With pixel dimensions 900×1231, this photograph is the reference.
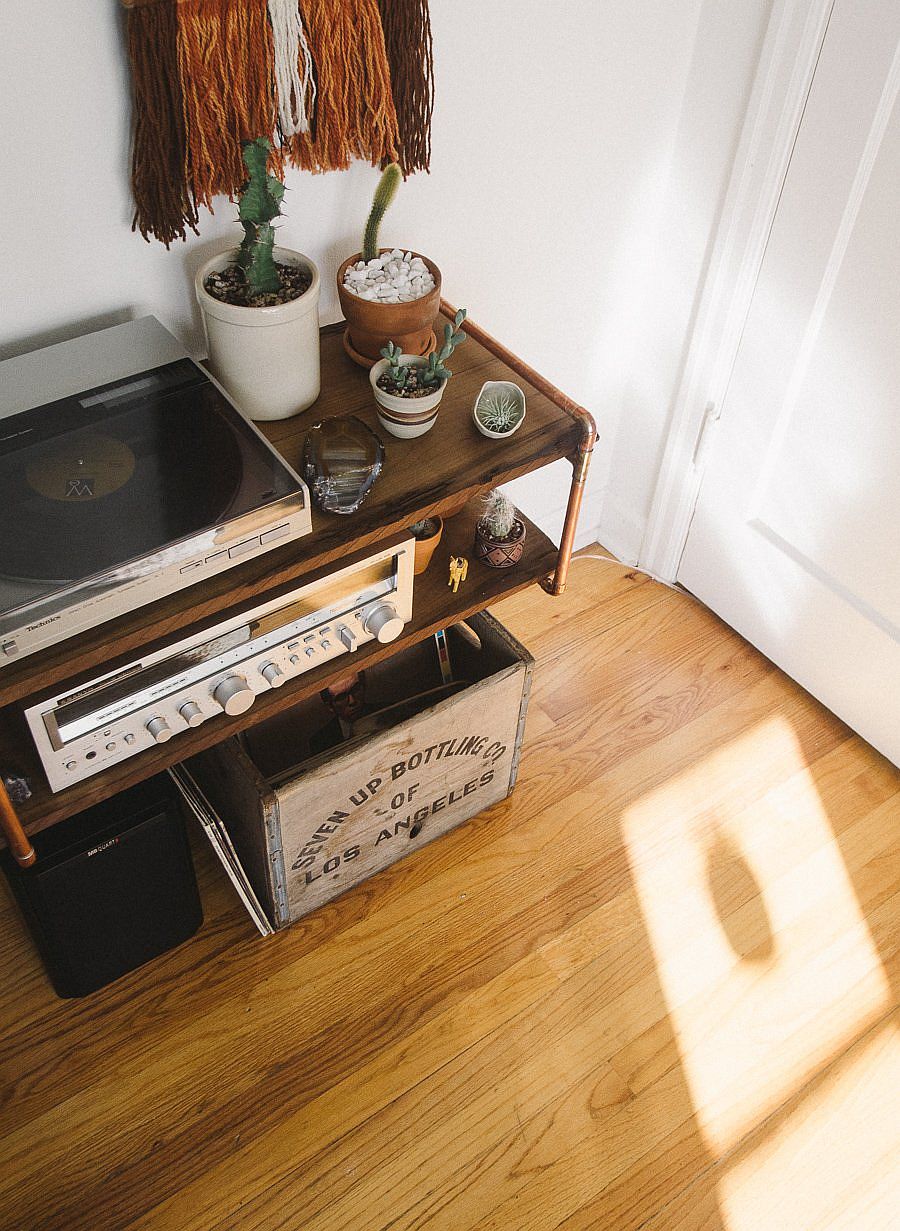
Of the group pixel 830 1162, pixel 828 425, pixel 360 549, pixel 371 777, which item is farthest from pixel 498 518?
pixel 830 1162

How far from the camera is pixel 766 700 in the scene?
190cm

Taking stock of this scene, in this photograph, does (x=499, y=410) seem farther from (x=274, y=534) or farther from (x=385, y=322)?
(x=274, y=534)

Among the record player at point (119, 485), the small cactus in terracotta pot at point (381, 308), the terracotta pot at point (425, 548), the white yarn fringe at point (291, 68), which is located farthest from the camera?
the terracotta pot at point (425, 548)

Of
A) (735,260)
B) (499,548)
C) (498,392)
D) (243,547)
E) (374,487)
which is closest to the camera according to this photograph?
(243,547)

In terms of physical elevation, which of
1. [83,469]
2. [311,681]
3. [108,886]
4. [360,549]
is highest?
[83,469]

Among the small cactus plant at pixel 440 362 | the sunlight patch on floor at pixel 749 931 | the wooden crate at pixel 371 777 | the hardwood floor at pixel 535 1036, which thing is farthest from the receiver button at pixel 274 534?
the sunlight patch on floor at pixel 749 931

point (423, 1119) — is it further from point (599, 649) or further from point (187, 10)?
point (187, 10)

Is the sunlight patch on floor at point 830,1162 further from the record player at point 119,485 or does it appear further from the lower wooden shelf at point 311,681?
the record player at point 119,485

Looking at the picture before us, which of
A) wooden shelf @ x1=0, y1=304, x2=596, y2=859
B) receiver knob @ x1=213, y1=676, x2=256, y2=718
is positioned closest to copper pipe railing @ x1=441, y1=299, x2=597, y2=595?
wooden shelf @ x1=0, y1=304, x2=596, y2=859

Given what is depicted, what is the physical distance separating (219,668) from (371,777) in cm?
33

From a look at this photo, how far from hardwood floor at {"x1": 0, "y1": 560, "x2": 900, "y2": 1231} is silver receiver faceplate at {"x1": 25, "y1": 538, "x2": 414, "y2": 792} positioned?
485mm

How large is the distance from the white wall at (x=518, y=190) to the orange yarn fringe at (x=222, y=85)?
6 cm

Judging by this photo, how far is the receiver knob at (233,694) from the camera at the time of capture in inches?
46.3

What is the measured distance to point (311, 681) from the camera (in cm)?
127
